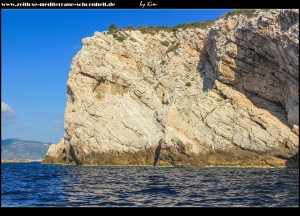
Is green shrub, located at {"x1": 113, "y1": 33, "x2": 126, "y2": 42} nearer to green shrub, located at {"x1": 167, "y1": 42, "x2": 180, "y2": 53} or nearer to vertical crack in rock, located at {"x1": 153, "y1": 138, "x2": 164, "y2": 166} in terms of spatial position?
green shrub, located at {"x1": 167, "y1": 42, "x2": 180, "y2": 53}

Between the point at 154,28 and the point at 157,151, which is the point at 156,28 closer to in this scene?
the point at 154,28

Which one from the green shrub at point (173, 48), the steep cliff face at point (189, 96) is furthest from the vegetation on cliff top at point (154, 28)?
the green shrub at point (173, 48)

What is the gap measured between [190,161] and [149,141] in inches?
366

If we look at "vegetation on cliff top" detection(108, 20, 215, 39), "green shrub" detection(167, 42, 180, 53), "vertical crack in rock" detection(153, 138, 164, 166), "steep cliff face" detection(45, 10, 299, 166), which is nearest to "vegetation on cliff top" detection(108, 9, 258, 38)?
"vegetation on cliff top" detection(108, 20, 215, 39)

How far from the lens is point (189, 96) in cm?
5744

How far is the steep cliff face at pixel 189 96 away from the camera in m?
45.3

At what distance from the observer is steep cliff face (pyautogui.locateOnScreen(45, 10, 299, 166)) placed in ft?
149

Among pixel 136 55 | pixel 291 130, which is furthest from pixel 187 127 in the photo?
pixel 136 55

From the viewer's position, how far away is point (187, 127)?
53188 millimetres

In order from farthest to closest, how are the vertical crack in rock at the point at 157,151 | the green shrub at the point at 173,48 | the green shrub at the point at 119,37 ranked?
the green shrub at the point at 119,37 < the green shrub at the point at 173,48 < the vertical crack in rock at the point at 157,151

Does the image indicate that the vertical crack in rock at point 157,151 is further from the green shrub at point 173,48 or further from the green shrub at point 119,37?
the green shrub at point 119,37

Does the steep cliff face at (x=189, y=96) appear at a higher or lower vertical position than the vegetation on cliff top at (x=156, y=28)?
lower

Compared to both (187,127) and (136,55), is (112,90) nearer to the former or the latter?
(136,55)

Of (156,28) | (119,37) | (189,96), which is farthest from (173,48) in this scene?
(189,96)
